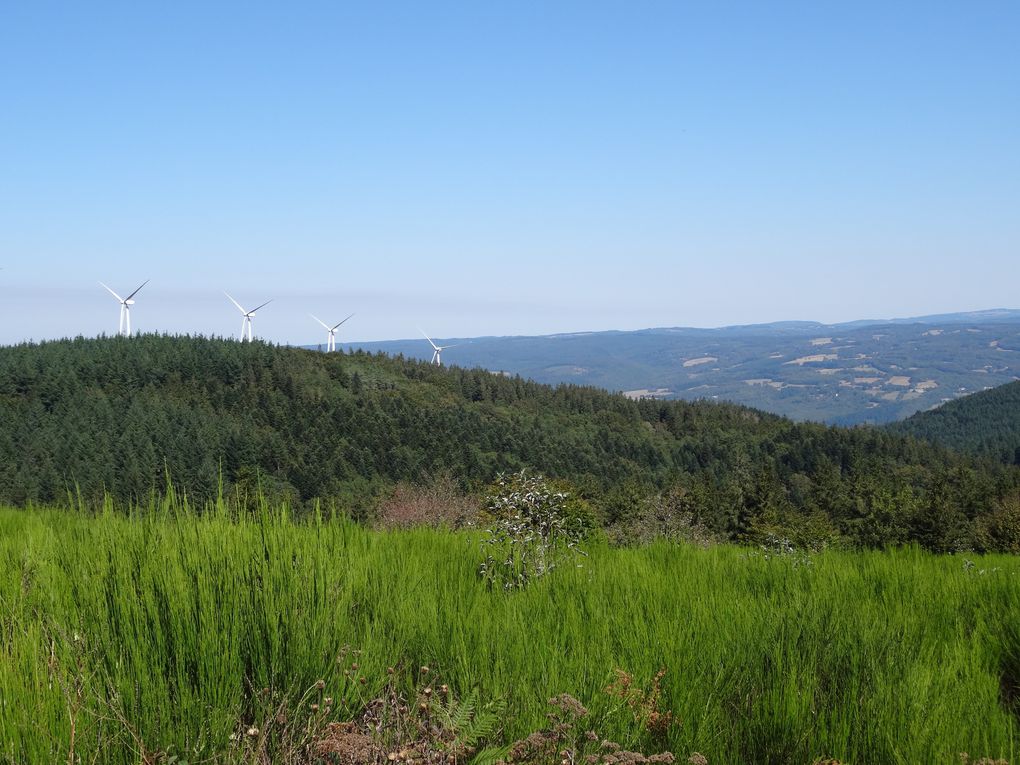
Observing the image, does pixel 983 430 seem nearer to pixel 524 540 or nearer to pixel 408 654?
pixel 524 540

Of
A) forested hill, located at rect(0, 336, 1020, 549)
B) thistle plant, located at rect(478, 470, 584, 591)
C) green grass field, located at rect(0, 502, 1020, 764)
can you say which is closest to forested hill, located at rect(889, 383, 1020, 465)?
forested hill, located at rect(0, 336, 1020, 549)

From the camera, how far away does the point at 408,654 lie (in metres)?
4.24

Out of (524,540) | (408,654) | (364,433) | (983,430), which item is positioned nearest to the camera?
(408,654)

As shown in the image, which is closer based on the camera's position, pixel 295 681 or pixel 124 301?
pixel 295 681

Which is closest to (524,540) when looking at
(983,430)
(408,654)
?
(408,654)

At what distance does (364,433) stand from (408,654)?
121m

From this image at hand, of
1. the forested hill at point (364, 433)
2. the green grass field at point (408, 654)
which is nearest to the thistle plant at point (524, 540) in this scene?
the green grass field at point (408, 654)

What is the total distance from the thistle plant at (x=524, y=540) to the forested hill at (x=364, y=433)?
2176 inches

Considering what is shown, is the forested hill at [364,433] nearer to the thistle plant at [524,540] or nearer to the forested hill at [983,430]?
the forested hill at [983,430]

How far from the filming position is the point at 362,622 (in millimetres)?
4477

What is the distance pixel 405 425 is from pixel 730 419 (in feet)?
234

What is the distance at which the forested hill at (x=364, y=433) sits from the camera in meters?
94.5

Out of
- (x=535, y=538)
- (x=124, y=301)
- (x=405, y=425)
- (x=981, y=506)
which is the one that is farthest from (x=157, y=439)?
(x=535, y=538)

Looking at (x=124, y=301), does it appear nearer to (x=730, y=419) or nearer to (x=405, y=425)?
(x=405, y=425)
